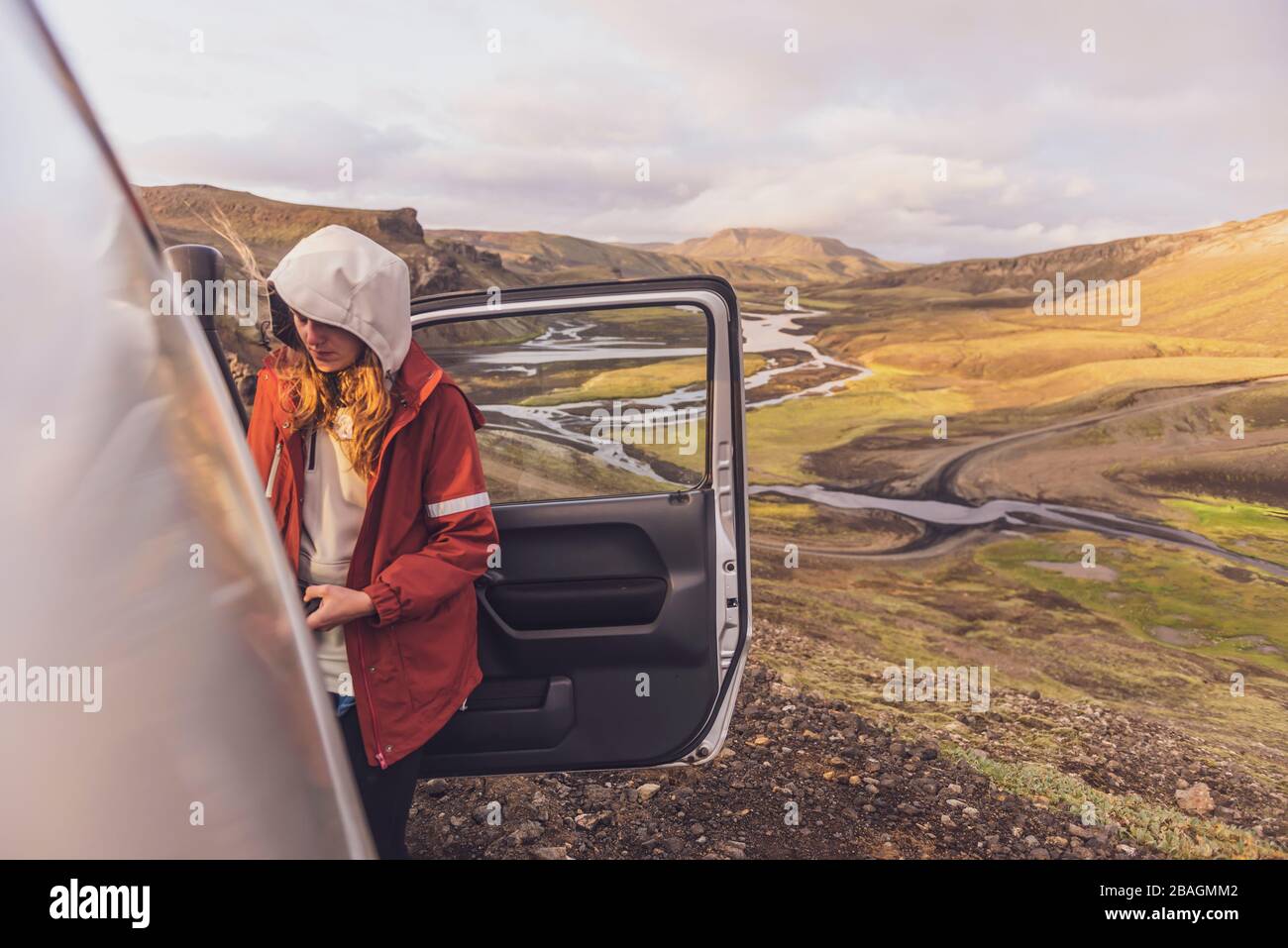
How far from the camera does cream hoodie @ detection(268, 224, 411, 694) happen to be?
1.29m

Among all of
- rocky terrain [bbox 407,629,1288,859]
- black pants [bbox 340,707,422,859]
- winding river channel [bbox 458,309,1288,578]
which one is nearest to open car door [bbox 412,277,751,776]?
winding river channel [bbox 458,309,1288,578]

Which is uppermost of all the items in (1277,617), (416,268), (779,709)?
(416,268)

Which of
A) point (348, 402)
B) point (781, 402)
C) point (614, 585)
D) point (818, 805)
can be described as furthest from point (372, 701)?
point (781, 402)

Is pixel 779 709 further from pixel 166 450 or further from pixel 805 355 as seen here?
pixel 805 355

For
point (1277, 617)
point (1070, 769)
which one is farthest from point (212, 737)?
point (1277, 617)

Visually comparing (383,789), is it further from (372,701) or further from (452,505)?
(452,505)

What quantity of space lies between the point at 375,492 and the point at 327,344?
268 millimetres

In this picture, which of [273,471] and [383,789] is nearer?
[273,471]

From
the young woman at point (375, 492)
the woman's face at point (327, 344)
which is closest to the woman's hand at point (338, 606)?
the young woman at point (375, 492)

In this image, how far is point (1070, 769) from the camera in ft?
11.6

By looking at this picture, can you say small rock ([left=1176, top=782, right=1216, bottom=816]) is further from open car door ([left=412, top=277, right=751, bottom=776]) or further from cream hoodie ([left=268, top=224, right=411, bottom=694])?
cream hoodie ([left=268, top=224, right=411, bottom=694])

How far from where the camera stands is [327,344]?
1.36 meters

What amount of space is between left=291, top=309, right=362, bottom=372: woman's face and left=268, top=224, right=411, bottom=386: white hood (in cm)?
2

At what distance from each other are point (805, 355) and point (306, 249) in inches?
880
